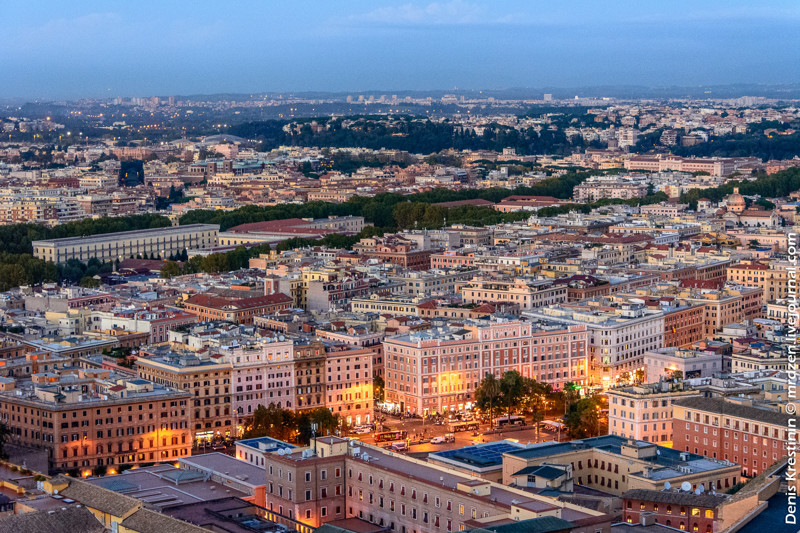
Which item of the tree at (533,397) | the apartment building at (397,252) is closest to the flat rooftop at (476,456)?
the tree at (533,397)

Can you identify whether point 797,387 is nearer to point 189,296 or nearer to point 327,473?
point 327,473

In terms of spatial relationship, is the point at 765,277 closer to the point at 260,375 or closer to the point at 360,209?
the point at 260,375

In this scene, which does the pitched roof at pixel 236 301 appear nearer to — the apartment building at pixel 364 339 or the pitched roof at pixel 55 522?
the apartment building at pixel 364 339

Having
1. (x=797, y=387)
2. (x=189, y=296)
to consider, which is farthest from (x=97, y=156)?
(x=797, y=387)

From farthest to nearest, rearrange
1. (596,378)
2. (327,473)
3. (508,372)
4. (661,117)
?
(661,117)
(596,378)
(508,372)
(327,473)

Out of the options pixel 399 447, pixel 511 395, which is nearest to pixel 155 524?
pixel 399 447

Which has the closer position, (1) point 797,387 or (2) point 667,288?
(1) point 797,387

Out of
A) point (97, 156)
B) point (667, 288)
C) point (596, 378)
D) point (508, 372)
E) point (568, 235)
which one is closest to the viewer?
point (508, 372)

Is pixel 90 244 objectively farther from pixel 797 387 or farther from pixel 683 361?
pixel 797 387
